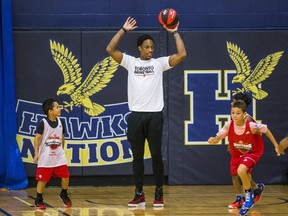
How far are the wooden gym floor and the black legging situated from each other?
1.55 feet

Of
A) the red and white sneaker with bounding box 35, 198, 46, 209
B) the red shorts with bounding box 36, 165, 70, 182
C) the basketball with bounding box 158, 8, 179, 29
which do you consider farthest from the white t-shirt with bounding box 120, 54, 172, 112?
the red and white sneaker with bounding box 35, 198, 46, 209

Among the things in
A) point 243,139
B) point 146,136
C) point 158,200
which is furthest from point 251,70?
point 158,200

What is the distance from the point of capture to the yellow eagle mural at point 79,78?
11898 mm

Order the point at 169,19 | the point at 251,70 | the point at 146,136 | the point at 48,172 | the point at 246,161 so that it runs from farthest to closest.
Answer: the point at 251,70
the point at 48,172
the point at 146,136
the point at 169,19
the point at 246,161

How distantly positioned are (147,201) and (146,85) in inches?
67.8

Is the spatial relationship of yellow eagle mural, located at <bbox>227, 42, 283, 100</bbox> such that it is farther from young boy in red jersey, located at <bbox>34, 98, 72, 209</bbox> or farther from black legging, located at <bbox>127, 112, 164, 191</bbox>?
young boy in red jersey, located at <bbox>34, 98, 72, 209</bbox>

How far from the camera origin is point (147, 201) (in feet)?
→ 33.6

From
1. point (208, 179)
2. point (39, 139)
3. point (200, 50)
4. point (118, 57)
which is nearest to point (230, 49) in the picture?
point (200, 50)

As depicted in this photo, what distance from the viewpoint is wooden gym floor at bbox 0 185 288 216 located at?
30.0 ft

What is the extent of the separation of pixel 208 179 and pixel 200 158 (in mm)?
361

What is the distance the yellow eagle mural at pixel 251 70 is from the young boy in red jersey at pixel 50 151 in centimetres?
341

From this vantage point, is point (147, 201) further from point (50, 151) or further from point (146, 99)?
point (146, 99)

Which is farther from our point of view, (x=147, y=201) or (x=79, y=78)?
(x=79, y=78)

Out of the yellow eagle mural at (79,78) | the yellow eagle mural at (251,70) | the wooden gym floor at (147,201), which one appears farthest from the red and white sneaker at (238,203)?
the yellow eagle mural at (79,78)
